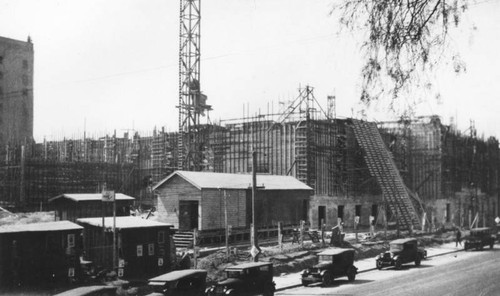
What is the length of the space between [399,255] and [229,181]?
535 inches

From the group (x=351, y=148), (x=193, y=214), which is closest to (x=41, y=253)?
(x=193, y=214)

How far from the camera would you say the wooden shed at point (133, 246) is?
84.9 feet

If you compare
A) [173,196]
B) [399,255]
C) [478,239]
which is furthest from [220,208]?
[478,239]

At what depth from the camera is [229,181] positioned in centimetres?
3938

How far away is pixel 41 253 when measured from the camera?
22.8 metres

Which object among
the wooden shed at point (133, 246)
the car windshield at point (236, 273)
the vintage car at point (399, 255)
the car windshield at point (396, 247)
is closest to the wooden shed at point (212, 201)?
the wooden shed at point (133, 246)

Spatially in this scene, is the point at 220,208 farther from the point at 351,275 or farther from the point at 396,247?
the point at 351,275

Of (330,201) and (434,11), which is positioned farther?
(330,201)

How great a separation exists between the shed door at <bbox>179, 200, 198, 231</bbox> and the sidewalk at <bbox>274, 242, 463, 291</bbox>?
9934mm

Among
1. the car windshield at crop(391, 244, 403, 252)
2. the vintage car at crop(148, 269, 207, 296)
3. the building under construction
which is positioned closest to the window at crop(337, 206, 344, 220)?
the building under construction

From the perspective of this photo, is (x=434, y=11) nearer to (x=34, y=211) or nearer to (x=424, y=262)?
(x=424, y=262)

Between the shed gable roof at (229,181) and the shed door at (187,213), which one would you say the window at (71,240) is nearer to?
the shed gable roof at (229,181)

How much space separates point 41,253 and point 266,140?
3256 cm

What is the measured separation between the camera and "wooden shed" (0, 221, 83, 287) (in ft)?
72.2
